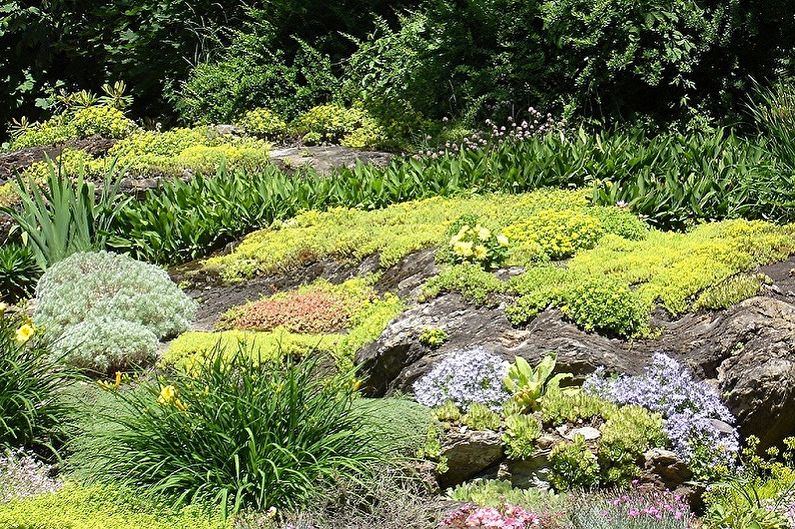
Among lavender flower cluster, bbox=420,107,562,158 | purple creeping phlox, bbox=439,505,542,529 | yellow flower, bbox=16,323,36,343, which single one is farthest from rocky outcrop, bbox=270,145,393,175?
purple creeping phlox, bbox=439,505,542,529

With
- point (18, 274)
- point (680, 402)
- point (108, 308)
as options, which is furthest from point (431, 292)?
point (18, 274)

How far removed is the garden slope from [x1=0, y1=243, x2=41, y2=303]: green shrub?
1.96m

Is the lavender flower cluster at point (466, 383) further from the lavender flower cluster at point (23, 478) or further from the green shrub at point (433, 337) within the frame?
the lavender flower cluster at point (23, 478)

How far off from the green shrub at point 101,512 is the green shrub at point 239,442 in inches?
3.2

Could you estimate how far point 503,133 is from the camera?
1202 cm

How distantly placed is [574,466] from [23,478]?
267 centimetres

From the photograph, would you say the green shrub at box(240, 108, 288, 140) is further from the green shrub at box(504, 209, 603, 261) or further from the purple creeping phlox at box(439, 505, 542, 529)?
the purple creeping phlox at box(439, 505, 542, 529)

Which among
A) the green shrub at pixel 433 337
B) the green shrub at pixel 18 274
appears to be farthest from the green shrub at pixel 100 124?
the green shrub at pixel 433 337

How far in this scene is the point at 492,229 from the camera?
729 centimetres

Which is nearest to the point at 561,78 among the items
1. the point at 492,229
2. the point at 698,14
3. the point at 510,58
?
the point at 510,58

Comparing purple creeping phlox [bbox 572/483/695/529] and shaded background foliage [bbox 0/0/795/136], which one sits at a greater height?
shaded background foliage [bbox 0/0/795/136]

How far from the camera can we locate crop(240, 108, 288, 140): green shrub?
1383 cm

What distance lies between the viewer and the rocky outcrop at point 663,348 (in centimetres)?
527

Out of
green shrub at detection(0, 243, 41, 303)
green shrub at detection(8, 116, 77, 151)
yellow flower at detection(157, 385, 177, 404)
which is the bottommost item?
green shrub at detection(0, 243, 41, 303)
